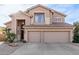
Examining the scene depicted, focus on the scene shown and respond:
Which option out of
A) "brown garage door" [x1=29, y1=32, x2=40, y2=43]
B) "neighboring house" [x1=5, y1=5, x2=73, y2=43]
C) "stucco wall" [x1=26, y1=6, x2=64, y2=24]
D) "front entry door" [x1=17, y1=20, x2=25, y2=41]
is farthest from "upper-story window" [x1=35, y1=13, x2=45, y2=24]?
"front entry door" [x1=17, y1=20, x2=25, y2=41]

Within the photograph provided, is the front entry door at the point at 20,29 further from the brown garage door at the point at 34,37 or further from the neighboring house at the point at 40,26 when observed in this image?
the brown garage door at the point at 34,37

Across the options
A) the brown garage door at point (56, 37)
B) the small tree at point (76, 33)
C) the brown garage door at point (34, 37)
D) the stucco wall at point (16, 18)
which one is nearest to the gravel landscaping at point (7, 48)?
the stucco wall at point (16, 18)

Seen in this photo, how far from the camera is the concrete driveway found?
44.3 ft

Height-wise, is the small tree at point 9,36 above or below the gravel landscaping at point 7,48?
above

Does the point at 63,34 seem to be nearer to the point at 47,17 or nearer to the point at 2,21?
the point at 47,17

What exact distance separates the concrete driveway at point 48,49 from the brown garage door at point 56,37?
573 mm

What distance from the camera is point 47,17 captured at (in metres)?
18.2

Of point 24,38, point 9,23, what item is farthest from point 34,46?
point 9,23

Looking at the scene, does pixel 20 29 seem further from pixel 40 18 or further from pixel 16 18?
pixel 40 18

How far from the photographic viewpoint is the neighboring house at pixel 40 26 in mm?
15414

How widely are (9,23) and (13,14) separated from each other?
725 millimetres

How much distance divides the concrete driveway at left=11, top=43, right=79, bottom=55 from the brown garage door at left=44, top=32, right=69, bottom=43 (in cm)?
57

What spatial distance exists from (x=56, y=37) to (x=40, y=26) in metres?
1.35

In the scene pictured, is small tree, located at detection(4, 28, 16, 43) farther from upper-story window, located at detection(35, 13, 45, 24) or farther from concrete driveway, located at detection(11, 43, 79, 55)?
upper-story window, located at detection(35, 13, 45, 24)
